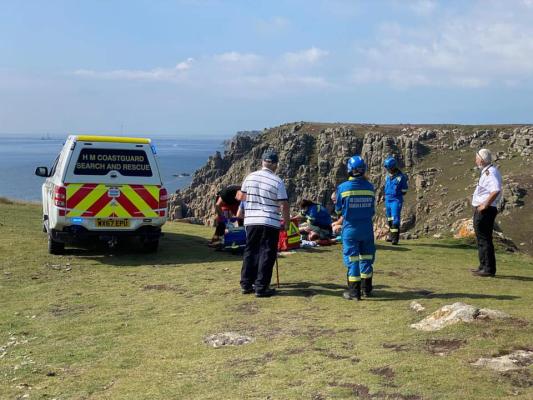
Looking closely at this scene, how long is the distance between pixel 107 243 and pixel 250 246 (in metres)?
6.08

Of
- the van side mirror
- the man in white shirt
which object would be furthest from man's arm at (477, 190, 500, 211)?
the van side mirror

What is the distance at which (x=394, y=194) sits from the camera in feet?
45.8

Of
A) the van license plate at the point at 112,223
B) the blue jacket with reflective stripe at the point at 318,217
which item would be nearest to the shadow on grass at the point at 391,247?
the blue jacket with reflective stripe at the point at 318,217

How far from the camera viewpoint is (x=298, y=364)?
5.46 metres

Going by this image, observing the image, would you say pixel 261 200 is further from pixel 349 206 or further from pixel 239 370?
pixel 239 370

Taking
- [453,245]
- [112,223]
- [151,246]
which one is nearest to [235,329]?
[112,223]

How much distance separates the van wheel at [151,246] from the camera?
12.6 metres

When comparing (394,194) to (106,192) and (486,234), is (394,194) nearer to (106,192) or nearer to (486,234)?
(486,234)

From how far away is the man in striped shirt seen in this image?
8.59 metres

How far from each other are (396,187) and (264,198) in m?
6.11

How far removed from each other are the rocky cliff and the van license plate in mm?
66943

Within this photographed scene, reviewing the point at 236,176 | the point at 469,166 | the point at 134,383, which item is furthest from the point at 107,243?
the point at 236,176

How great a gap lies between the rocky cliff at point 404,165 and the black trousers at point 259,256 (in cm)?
6876

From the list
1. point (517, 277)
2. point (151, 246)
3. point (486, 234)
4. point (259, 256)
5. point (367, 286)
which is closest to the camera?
point (367, 286)
